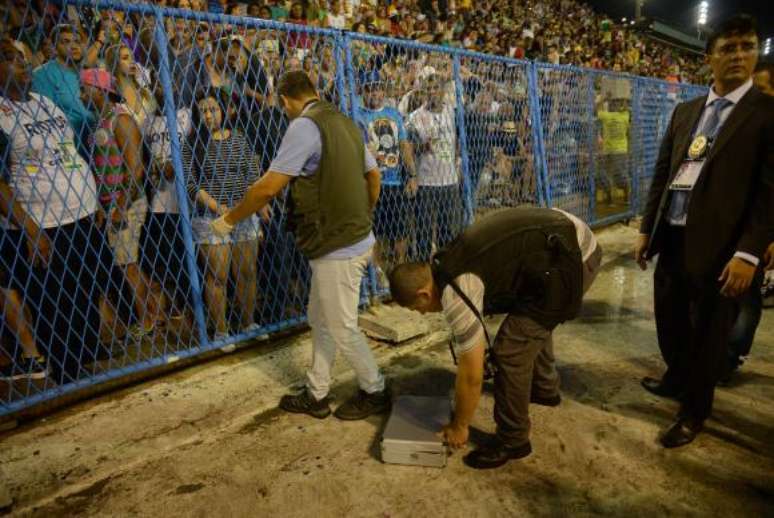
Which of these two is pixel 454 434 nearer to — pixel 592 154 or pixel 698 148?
pixel 698 148

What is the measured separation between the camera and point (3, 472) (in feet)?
7.84

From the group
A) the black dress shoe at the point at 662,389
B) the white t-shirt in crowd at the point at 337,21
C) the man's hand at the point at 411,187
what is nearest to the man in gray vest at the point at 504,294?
the black dress shoe at the point at 662,389

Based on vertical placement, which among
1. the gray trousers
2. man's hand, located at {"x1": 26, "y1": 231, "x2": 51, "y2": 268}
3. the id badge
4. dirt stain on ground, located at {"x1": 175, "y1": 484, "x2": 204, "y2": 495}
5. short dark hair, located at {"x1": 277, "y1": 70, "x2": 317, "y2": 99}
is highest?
short dark hair, located at {"x1": 277, "y1": 70, "x2": 317, "y2": 99}

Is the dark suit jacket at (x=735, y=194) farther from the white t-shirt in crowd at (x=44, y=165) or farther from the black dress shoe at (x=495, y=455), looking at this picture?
the white t-shirt in crowd at (x=44, y=165)

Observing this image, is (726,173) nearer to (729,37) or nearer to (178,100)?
(729,37)

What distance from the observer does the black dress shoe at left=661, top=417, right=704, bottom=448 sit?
2418 millimetres

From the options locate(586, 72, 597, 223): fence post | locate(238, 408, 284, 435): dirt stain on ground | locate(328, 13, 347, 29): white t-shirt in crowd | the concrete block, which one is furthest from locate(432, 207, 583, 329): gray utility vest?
locate(328, 13, 347, 29): white t-shirt in crowd

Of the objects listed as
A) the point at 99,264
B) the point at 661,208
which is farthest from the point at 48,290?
the point at 661,208

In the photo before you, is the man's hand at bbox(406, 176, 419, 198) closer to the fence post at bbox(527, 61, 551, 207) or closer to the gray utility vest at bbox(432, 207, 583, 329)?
the fence post at bbox(527, 61, 551, 207)

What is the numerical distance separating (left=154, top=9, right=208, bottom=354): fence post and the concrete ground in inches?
18.4

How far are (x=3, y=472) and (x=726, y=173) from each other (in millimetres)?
3754

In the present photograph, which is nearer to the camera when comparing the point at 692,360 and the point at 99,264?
the point at 692,360

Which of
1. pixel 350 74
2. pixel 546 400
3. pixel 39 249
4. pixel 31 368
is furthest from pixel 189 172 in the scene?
pixel 546 400

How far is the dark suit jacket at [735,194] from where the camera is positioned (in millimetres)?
2166
